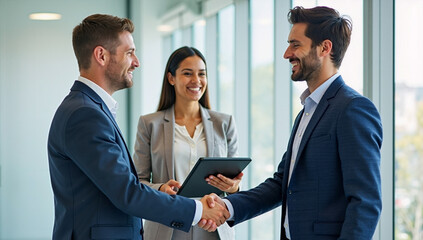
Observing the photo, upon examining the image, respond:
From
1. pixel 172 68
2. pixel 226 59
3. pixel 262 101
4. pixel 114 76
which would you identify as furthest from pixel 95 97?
pixel 226 59

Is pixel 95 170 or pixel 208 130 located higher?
pixel 208 130

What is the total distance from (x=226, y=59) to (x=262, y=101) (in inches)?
32.5

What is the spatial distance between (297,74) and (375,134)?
1.50 ft

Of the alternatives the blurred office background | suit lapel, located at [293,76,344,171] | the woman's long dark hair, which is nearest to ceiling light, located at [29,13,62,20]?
the blurred office background

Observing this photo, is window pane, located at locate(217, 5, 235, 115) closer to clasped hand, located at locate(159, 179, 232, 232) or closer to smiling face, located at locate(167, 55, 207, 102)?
smiling face, located at locate(167, 55, 207, 102)

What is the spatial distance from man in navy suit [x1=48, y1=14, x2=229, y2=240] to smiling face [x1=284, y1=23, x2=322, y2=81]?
2.38ft

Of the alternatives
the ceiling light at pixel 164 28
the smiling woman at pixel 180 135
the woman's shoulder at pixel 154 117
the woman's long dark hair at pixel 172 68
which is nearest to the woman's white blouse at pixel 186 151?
the smiling woman at pixel 180 135

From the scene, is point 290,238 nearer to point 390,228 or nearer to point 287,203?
point 287,203

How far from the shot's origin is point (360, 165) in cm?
194

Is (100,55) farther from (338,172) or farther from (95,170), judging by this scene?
(338,172)

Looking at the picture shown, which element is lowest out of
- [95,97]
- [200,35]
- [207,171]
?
[207,171]

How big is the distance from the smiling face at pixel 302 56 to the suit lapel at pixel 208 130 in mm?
935

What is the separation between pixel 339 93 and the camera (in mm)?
2131

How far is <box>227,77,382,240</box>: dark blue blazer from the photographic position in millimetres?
1932
